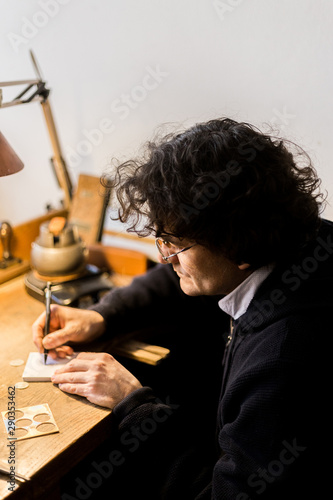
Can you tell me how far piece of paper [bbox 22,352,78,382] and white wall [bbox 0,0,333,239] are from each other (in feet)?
3.17

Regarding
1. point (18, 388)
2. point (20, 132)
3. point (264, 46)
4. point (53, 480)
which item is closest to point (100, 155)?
point (20, 132)

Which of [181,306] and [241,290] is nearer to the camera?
[241,290]

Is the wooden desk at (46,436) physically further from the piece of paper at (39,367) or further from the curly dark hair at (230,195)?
the curly dark hair at (230,195)

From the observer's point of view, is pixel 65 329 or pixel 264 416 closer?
pixel 264 416

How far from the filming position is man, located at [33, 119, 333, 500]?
0.97m

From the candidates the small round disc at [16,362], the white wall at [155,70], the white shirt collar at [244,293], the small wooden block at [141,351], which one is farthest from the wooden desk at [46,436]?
the white wall at [155,70]

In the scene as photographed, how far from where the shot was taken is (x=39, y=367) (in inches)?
51.1

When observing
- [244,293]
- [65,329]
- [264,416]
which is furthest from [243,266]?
[65,329]

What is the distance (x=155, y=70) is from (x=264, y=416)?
1.36 m

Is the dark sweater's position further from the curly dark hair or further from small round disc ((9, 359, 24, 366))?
small round disc ((9, 359, 24, 366))

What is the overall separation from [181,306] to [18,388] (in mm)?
599

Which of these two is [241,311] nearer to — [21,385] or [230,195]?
[230,195]

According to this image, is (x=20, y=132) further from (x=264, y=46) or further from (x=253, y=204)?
(x=253, y=204)

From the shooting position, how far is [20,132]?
2.29m
